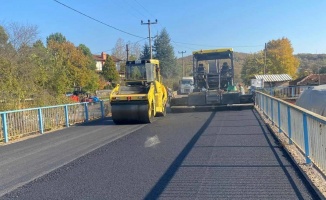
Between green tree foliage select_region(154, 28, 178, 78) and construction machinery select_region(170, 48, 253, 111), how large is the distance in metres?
57.5

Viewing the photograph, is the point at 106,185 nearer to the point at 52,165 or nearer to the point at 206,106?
the point at 52,165

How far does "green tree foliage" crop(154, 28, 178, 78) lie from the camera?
263 feet

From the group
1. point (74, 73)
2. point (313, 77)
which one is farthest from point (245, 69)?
point (74, 73)

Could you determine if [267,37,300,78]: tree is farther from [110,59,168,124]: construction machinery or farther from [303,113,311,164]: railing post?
[303,113,311,164]: railing post

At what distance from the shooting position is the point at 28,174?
7258 mm

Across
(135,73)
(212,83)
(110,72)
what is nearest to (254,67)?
(110,72)

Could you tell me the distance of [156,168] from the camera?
7.11 metres

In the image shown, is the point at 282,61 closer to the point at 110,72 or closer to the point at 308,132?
the point at 110,72

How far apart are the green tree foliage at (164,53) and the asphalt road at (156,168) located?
6934 cm

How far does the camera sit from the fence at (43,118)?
12.8 meters

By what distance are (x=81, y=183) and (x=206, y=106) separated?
15.3 meters

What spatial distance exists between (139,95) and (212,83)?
7.40 meters

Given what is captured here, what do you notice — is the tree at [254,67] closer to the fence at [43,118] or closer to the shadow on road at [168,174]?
the fence at [43,118]

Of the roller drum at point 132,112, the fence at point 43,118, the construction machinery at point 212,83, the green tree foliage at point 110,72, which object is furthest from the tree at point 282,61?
the roller drum at point 132,112
